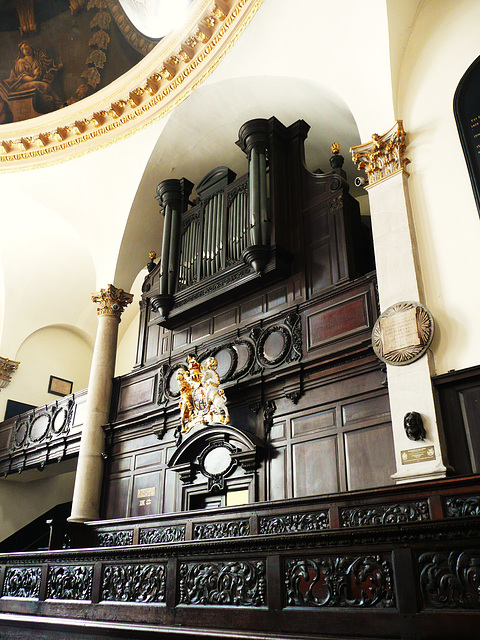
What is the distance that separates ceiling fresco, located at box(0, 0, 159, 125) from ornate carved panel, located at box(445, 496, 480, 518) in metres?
10.7

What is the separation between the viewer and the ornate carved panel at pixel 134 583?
4.62 metres

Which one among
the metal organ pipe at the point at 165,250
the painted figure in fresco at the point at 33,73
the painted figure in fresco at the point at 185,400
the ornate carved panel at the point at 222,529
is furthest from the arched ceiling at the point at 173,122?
the ornate carved panel at the point at 222,529

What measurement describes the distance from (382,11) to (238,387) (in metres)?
5.56

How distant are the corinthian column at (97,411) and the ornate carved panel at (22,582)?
363 cm

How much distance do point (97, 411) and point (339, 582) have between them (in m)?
7.67

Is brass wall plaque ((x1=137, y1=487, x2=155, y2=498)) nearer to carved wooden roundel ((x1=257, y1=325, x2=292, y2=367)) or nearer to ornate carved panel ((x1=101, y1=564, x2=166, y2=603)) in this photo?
carved wooden roundel ((x1=257, y1=325, x2=292, y2=367))

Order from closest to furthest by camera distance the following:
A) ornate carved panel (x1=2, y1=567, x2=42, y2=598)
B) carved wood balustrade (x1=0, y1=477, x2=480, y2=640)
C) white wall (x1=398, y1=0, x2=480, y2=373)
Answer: carved wood balustrade (x1=0, y1=477, x2=480, y2=640) < ornate carved panel (x1=2, y1=567, x2=42, y2=598) < white wall (x1=398, y1=0, x2=480, y2=373)

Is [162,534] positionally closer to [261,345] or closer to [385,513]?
[261,345]

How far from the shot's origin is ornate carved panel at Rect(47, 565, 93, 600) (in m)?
5.20

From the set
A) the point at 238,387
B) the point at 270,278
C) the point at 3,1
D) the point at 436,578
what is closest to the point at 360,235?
the point at 270,278

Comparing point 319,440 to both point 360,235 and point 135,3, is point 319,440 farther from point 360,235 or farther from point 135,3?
point 135,3

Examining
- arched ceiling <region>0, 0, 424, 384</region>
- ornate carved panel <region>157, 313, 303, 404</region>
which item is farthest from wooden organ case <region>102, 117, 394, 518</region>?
arched ceiling <region>0, 0, 424, 384</region>

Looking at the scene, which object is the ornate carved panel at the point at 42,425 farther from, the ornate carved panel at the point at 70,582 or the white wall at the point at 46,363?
the ornate carved panel at the point at 70,582

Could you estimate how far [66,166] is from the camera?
12211 mm
